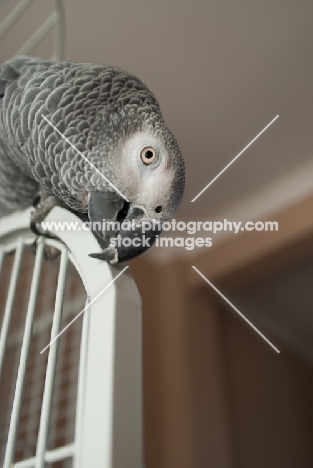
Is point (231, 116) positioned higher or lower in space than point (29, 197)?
higher

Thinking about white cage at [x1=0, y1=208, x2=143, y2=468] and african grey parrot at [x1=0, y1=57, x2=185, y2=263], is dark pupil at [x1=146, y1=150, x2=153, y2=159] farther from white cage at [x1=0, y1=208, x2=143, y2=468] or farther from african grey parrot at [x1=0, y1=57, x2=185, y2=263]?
white cage at [x1=0, y1=208, x2=143, y2=468]

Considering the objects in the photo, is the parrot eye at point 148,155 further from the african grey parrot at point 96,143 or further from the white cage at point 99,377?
the white cage at point 99,377

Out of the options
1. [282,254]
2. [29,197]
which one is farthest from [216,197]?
[29,197]

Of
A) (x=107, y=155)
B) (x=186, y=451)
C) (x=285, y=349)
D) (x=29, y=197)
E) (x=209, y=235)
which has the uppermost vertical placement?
(x=209, y=235)

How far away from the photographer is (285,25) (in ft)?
4.02

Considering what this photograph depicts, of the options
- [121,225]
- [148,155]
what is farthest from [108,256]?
[148,155]

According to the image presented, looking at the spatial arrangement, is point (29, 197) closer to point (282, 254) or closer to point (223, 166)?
point (223, 166)

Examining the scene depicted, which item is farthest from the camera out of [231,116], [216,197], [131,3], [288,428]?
[288,428]

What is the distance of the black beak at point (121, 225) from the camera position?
2.03 feet

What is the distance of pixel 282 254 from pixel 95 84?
1.15 metres

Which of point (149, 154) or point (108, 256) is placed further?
point (149, 154)

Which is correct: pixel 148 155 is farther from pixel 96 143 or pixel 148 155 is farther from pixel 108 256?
pixel 108 256

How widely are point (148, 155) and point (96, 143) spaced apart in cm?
10

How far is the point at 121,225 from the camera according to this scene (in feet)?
2.20
